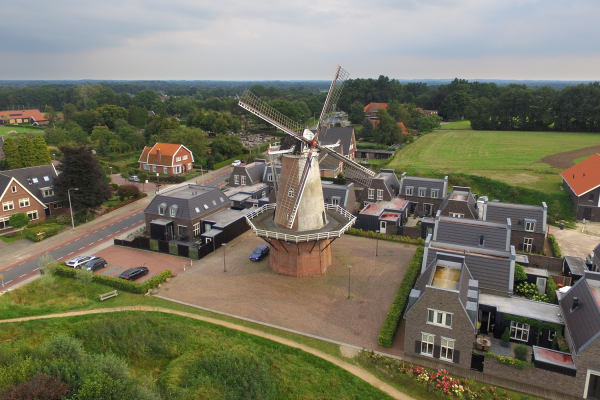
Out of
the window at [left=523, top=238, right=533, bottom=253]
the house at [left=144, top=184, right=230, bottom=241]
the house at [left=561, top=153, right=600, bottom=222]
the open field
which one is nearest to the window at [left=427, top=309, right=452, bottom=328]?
the window at [left=523, top=238, right=533, bottom=253]

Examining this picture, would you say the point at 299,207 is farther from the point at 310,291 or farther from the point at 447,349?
the point at 447,349

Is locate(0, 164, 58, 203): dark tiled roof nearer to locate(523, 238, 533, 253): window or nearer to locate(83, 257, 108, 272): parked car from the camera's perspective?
locate(83, 257, 108, 272): parked car

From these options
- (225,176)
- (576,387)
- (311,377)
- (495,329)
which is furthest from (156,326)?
(225,176)

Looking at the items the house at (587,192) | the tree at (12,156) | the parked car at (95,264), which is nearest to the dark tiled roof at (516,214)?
the house at (587,192)

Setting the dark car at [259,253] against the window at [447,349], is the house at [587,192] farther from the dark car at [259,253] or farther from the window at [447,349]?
the dark car at [259,253]

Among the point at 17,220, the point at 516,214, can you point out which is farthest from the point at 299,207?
the point at 17,220

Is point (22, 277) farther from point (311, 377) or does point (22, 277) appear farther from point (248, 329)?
point (311, 377)
